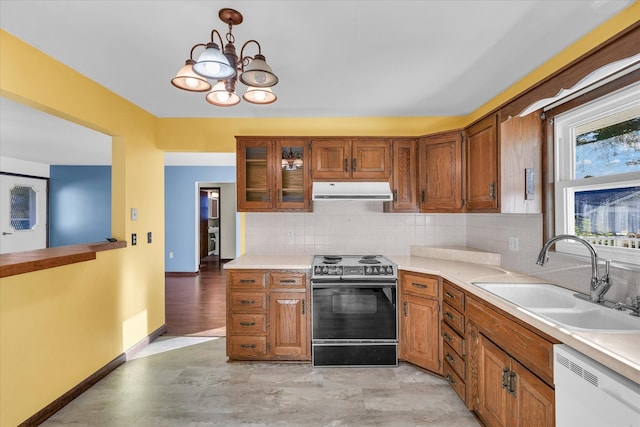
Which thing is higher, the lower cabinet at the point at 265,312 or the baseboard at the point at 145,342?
the lower cabinet at the point at 265,312

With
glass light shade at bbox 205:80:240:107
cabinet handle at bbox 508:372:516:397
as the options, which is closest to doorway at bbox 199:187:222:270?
glass light shade at bbox 205:80:240:107

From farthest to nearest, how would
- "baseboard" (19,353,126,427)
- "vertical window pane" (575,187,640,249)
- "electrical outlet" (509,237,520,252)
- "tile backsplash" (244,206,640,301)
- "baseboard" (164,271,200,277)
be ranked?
"baseboard" (164,271,200,277)
"tile backsplash" (244,206,640,301)
"electrical outlet" (509,237,520,252)
"baseboard" (19,353,126,427)
"vertical window pane" (575,187,640,249)

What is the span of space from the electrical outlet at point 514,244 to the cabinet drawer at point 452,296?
25.8 inches

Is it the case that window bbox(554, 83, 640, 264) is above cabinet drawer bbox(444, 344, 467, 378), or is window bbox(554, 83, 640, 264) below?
above

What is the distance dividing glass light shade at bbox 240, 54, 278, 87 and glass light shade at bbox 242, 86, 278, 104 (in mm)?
132

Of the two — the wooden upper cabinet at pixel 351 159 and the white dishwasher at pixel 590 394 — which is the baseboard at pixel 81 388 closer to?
the wooden upper cabinet at pixel 351 159

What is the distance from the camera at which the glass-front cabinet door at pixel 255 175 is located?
10.6 feet

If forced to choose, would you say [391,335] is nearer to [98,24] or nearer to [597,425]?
[597,425]

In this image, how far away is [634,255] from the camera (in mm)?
→ 1692

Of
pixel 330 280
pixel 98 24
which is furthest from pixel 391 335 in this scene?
pixel 98 24

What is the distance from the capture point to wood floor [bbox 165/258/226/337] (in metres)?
3.73

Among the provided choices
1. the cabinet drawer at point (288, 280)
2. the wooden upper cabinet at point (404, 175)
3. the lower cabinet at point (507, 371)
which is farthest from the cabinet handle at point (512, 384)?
the wooden upper cabinet at point (404, 175)

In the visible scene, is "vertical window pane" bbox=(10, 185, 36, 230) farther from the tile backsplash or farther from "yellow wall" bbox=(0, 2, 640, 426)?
the tile backsplash

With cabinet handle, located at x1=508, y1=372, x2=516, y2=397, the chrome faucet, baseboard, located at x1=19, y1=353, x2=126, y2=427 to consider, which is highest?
the chrome faucet
